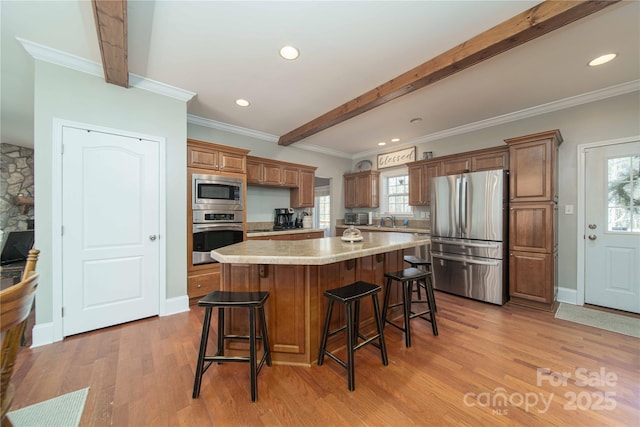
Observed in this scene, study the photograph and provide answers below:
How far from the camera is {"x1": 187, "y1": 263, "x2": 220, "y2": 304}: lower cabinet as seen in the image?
3.17 m

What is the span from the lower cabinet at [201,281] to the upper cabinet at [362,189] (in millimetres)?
3517

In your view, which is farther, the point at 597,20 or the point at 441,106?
the point at 441,106

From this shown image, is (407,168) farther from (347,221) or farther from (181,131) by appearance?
(181,131)

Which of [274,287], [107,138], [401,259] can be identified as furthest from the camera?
[401,259]

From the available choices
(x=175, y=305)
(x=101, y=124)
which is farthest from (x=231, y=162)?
(x=175, y=305)

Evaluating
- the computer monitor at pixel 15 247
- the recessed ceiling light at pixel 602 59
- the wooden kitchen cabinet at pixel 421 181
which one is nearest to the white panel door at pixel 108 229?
the computer monitor at pixel 15 247

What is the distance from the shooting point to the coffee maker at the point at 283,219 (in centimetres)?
475

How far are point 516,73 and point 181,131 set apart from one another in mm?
3940

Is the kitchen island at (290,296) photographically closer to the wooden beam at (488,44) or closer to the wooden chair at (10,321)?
the wooden chair at (10,321)

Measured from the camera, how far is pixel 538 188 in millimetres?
3104

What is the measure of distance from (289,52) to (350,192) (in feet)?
13.0

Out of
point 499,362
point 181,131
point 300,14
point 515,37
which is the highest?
point 300,14

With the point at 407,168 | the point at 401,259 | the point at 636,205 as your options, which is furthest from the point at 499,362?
the point at 407,168

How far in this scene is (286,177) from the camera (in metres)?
4.65
